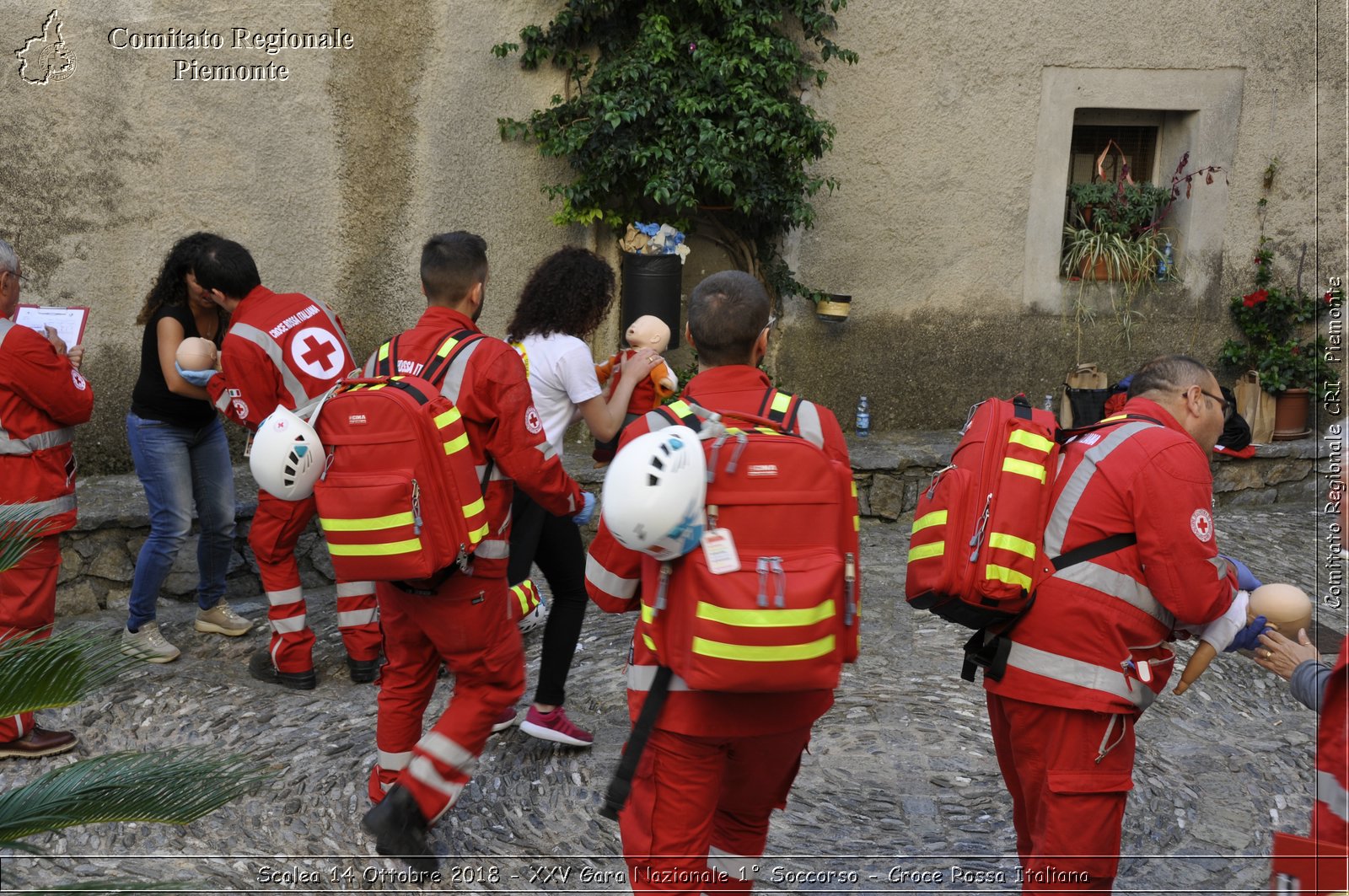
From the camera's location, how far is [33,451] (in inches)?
175

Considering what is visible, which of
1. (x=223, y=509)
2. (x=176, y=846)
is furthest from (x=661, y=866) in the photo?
(x=223, y=509)

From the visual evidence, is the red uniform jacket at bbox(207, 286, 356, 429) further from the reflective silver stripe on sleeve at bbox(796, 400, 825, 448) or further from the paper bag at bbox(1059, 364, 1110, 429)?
the paper bag at bbox(1059, 364, 1110, 429)

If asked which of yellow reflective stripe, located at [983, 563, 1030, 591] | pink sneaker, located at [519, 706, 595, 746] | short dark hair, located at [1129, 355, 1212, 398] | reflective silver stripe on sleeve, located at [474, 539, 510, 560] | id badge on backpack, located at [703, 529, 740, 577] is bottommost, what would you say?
pink sneaker, located at [519, 706, 595, 746]

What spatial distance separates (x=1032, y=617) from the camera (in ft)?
9.78

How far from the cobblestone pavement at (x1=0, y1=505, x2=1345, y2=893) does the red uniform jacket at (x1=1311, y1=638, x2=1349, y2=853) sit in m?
1.64

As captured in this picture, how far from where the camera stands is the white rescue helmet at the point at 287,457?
3418 mm

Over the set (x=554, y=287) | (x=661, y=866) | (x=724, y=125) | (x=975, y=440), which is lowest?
(x=661, y=866)

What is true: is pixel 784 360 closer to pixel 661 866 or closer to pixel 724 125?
pixel 724 125

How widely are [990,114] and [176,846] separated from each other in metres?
6.53

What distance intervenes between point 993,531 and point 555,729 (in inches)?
89.0

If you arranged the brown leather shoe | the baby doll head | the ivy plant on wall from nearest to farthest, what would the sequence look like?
1. the brown leather shoe
2. the baby doll head
3. the ivy plant on wall

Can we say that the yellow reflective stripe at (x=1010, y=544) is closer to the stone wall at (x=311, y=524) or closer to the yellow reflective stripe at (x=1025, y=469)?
the yellow reflective stripe at (x=1025, y=469)

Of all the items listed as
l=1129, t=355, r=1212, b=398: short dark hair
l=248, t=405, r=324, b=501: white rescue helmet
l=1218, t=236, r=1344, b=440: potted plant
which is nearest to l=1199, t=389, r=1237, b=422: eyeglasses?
l=1129, t=355, r=1212, b=398: short dark hair

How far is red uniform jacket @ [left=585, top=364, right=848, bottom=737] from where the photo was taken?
280 cm
